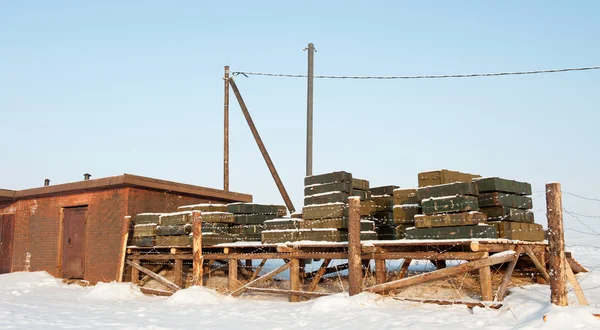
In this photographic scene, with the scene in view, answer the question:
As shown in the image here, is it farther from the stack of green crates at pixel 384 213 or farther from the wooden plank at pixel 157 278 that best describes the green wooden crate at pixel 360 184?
the wooden plank at pixel 157 278

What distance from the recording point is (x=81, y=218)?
19.6 meters

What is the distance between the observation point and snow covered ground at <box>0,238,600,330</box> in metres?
9.52

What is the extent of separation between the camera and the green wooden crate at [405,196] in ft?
43.2

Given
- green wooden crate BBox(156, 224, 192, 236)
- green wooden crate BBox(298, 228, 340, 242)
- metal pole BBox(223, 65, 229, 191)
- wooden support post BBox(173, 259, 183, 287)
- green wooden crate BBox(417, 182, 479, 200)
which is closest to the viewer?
green wooden crate BBox(417, 182, 479, 200)

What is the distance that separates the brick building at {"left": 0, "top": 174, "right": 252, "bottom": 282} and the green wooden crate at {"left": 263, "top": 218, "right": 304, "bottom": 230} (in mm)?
5466

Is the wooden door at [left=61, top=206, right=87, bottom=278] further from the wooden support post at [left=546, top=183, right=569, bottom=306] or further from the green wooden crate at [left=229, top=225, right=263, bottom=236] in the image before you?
the wooden support post at [left=546, top=183, right=569, bottom=306]

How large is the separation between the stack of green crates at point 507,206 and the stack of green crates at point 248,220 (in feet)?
22.4

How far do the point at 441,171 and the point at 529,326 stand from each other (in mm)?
4669

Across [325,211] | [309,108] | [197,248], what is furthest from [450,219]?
[309,108]

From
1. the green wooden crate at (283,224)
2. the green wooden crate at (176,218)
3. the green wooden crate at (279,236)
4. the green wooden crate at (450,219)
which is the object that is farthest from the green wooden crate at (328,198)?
the green wooden crate at (176,218)

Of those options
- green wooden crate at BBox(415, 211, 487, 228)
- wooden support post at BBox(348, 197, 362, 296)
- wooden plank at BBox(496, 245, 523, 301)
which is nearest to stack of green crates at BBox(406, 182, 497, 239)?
green wooden crate at BBox(415, 211, 487, 228)

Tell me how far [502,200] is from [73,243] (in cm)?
1519

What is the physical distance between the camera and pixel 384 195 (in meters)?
15.1

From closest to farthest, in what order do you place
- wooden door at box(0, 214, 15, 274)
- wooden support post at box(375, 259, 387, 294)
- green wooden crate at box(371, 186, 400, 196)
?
wooden support post at box(375, 259, 387, 294), green wooden crate at box(371, 186, 400, 196), wooden door at box(0, 214, 15, 274)
